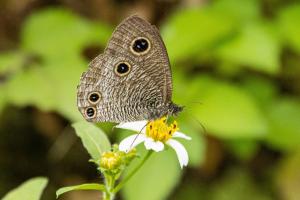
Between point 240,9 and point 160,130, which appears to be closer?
point 160,130

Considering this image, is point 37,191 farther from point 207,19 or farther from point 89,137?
point 207,19

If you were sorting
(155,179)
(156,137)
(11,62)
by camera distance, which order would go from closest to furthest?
(156,137)
(155,179)
(11,62)

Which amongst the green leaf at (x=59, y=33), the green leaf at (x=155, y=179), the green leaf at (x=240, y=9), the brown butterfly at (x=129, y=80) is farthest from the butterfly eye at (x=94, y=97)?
the green leaf at (x=240, y=9)

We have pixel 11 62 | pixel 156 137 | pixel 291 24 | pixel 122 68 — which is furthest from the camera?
pixel 291 24

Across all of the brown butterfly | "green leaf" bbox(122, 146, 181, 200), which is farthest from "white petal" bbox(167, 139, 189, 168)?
"green leaf" bbox(122, 146, 181, 200)

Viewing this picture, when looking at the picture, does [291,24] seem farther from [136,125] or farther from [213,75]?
[136,125]

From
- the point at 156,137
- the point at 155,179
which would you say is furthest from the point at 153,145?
the point at 155,179
